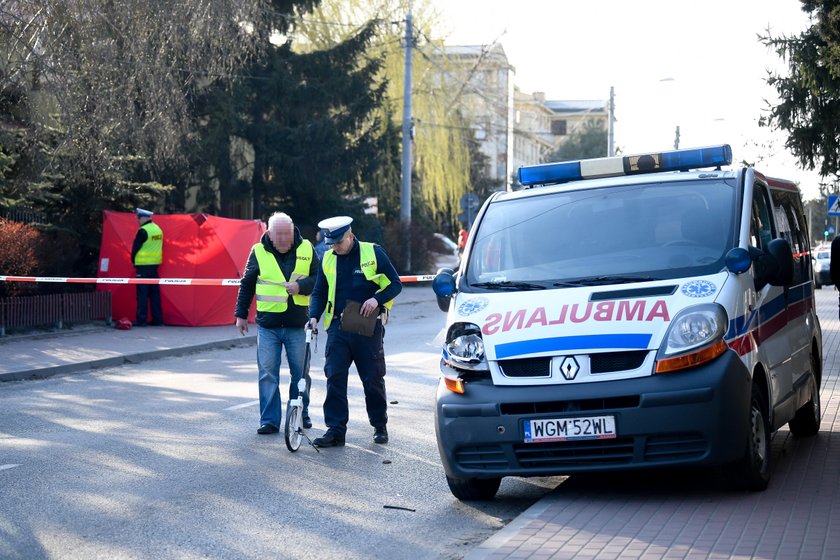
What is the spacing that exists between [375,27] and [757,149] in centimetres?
1289

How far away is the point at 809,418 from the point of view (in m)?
9.71

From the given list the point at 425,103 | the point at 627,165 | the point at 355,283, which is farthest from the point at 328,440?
the point at 425,103

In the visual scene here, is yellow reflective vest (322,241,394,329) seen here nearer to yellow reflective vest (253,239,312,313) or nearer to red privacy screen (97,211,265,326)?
yellow reflective vest (253,239,312,313)

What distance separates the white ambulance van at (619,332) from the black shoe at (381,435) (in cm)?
222

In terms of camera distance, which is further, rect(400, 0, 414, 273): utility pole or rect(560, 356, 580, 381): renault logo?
rect(400, 0, 414, 273): utility pole

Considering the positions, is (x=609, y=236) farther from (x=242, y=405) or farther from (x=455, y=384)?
(x=242, y=405)

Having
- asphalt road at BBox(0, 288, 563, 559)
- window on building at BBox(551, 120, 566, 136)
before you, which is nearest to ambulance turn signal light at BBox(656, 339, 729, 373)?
asphalt road at BBox(0, 288, 563, 559)

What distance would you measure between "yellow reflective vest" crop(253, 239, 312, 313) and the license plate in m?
3.88

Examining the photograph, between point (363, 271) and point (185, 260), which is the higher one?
point (363, 271)

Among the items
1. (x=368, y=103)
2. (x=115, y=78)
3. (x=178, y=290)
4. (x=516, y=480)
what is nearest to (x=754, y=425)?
(x=516, y=480)

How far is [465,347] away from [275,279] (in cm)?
350

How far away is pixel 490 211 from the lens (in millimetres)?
8578

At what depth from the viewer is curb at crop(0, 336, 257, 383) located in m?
15.3

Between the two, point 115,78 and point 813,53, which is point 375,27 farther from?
point 813,53
